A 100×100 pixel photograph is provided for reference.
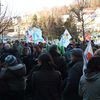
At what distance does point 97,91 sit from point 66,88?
184 centimetres

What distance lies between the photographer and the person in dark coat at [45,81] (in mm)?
6492

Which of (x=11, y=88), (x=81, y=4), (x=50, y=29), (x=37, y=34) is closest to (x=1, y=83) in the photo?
(x=11, y=88)

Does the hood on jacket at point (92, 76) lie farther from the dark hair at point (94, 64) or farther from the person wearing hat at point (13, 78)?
the person wearing hat at point (13, 78)

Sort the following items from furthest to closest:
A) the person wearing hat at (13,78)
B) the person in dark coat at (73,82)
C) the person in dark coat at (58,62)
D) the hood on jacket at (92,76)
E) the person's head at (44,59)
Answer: the person in dark coat at (58,62)
the person in dark coat at (73,82)
the person wearing hat at (13,78)
the person's head at (44,59)
the hood on jacket at (92,76)

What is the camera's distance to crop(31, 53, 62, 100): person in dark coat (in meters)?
6.49

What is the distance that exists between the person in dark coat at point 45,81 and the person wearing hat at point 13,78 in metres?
0.35

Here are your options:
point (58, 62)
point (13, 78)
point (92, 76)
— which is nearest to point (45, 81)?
point (13, 78)

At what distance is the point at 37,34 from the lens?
23312mm

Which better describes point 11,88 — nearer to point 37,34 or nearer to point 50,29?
point 37,34

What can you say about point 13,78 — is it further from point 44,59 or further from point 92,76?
point 92,76

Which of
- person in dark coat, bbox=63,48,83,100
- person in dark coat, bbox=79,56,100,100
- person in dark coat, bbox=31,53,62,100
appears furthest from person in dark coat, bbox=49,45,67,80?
person in dark coat, bbox=79,56,100,100

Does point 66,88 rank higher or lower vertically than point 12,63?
lower

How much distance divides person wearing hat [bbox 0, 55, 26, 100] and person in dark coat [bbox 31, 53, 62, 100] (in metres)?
0.35

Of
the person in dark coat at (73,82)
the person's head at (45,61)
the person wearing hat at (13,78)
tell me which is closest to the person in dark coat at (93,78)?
the person's head at (45,61)
